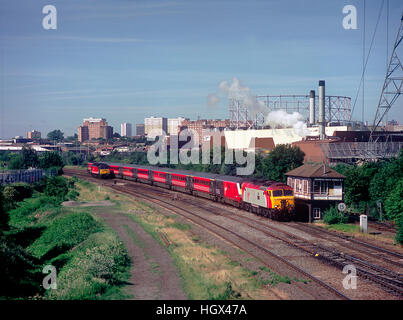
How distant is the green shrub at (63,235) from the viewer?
1261 inches

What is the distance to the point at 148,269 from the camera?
2233 centimetres

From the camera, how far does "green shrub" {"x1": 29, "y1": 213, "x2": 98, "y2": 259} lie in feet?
105

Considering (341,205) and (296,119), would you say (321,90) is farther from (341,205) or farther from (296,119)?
(341,205)

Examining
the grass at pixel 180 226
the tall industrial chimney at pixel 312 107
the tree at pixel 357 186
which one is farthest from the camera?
the tall industrial chimney at pixel 312 107

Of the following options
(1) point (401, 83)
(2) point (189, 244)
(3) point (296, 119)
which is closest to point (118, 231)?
(2) point (189, 244)

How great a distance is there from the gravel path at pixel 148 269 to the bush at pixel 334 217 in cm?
1736

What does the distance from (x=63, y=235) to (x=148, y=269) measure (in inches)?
600

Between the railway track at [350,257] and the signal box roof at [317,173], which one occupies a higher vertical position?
the signal box roof at [317,173]

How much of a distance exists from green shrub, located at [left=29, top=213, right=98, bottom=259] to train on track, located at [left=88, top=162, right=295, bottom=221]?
15.6 meters

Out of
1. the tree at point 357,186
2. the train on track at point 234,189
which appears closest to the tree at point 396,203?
the tree at point 357,186

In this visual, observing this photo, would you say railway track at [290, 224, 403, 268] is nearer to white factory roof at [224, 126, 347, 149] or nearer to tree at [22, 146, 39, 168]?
white factory roof at [224, 126, 347, 149]

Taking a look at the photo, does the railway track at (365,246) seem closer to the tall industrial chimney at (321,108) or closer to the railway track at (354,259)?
the railway track at (354,259)

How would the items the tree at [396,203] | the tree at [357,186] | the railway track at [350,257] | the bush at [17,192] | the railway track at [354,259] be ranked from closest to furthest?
the railway track at [354,259] < the railway track at [350,257] < the tree at [396,203] < the tree at [357,186] < the bush at [17,192]
